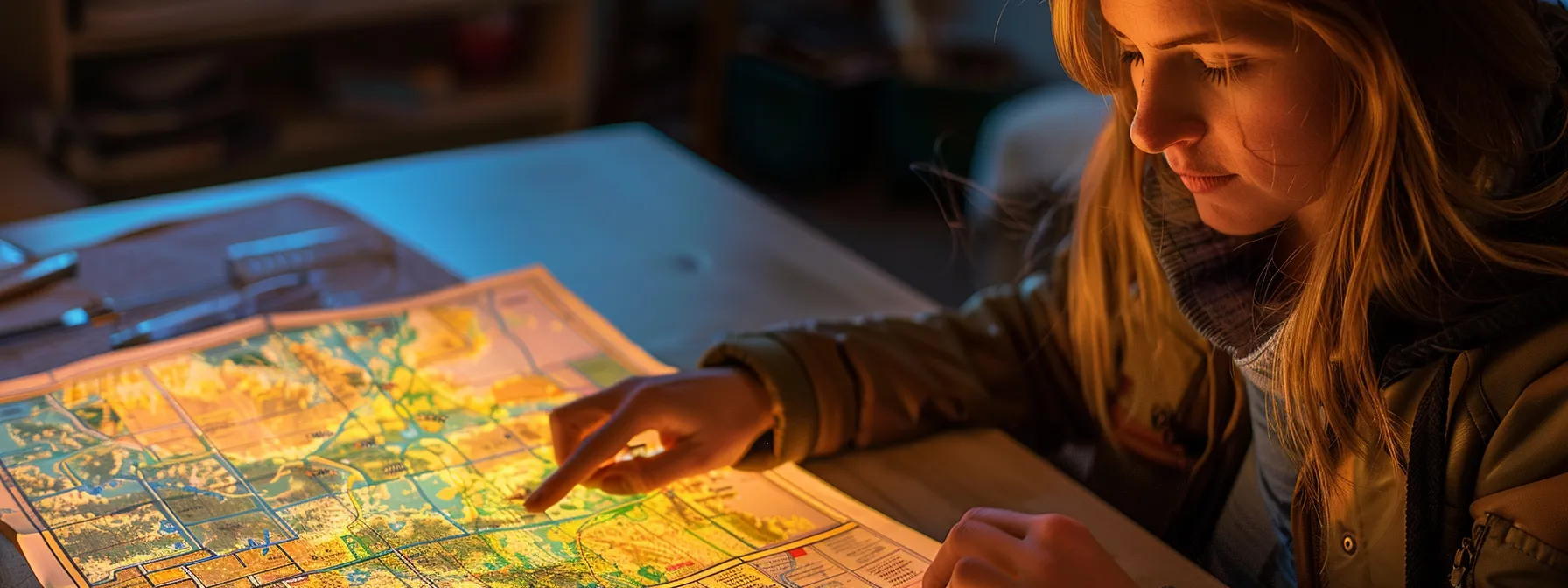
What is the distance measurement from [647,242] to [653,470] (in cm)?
43

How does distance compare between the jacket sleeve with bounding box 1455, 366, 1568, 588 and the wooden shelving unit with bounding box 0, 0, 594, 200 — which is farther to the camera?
the wooden shelving unit with bounding box 0, 0, 594, 200

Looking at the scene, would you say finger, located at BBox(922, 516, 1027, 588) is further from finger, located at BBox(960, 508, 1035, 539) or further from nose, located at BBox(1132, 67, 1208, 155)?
nose, located at BBox(1132, 67, 1208, 155)

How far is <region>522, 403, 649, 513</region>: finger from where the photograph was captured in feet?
2.59

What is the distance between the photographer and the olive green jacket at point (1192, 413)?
68 cm

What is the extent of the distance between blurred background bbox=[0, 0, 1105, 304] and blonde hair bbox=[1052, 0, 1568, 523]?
114 cm

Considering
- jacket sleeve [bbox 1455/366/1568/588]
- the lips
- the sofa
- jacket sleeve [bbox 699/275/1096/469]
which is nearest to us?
jacket sleeve [bbox 1455/366/1568/588]

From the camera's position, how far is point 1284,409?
81 cm

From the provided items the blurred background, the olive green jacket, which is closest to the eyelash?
the olive green jacket

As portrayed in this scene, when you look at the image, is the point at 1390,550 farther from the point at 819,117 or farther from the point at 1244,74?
the point at 819,117

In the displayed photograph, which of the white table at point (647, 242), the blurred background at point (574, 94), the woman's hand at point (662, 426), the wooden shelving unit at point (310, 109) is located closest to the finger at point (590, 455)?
the woman's hand at point (662, 426)

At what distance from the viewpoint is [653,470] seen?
83 cm

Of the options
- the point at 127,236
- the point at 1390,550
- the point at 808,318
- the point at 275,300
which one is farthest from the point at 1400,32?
the point at 127,236

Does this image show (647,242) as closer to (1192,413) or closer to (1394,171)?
(1192,413)

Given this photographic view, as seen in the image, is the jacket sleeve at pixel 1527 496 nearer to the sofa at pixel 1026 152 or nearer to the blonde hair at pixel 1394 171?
the blonde hair at pixel 1394 171
